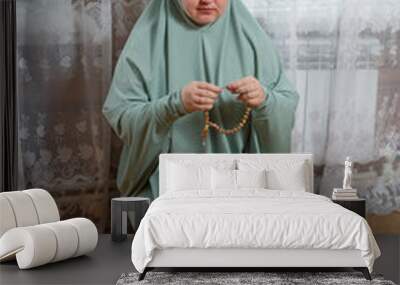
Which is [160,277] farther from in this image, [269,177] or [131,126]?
[131,126]

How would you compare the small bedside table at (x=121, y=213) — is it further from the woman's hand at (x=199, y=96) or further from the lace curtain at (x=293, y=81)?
the woman's hand at (x=199, y=96)

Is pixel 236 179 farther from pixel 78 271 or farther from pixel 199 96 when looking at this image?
pixel 78 271

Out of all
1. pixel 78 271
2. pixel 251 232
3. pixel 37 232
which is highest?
pixel 251 232

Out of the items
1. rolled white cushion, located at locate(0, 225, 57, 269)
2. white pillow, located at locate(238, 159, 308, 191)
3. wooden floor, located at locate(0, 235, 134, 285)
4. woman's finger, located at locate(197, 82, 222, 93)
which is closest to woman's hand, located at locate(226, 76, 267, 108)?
woman's finger, located at locate(197, 82, 222, 93)

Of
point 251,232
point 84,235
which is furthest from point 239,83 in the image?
point 251,232

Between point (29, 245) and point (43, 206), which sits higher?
point (43, 206)

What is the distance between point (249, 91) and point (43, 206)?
7.09 feet

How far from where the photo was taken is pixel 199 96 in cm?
671

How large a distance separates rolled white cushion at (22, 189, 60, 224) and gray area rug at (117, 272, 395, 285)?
1015 mm

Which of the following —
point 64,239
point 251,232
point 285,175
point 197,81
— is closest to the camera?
point 251,232

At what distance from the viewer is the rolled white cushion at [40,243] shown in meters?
5.13

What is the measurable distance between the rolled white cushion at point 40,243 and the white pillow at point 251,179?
148cm

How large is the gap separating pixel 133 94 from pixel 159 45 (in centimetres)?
51

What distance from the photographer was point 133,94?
682 centimetres
